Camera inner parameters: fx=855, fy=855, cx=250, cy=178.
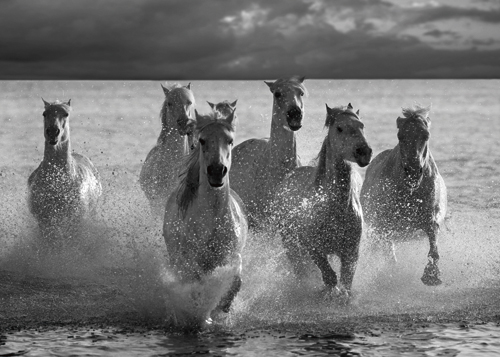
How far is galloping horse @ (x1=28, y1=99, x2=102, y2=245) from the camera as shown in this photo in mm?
11789

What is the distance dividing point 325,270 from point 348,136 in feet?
4.93

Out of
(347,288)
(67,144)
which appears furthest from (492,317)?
(67,144)

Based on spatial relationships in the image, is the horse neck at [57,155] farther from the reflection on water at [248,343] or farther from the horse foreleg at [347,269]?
the horse foreleg at [347,269]

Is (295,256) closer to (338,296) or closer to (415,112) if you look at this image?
(338,296)

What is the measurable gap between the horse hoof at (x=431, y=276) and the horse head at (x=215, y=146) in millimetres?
3116

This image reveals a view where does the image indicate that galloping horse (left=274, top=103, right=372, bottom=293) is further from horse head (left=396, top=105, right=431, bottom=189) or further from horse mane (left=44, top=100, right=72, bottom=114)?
horse mane (left=44, top=100, right=72, bottom=114)

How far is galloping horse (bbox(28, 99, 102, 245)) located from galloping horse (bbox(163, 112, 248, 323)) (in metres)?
3.80

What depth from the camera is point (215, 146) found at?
7777mm

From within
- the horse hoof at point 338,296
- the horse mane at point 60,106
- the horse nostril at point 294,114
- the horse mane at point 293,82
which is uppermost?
the horse mane at point 293,82

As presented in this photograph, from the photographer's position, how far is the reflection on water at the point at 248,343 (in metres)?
7.75

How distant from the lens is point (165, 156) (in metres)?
12.6

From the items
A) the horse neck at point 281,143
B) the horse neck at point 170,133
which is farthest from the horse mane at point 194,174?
the horse neck at point 170,133

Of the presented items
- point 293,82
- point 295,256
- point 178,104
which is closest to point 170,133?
point 178,104

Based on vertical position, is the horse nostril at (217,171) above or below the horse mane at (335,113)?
below
